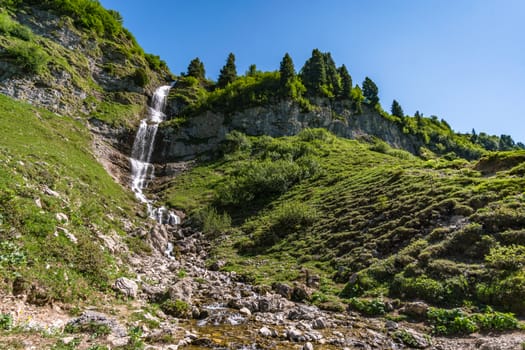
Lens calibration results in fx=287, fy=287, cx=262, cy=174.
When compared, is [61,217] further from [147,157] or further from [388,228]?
[147,157]

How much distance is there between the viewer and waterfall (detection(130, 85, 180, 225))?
34.0 m

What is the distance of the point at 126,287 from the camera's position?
1248 cm

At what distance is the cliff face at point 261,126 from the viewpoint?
2178 inches

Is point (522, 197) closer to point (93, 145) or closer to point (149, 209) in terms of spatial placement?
point (149, 209)

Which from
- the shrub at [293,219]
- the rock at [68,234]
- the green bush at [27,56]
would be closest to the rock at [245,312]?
the rock at [68,234]

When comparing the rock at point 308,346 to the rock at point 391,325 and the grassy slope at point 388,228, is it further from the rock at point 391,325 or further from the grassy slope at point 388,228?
the grassy slope at point 388,228

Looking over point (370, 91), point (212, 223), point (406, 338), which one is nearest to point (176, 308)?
point (406, 338)

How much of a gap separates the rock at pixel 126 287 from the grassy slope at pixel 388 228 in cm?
831

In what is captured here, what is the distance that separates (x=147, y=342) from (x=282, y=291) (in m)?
8.67

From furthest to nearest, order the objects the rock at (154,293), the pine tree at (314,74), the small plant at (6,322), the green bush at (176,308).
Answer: the pine tree at (314,74)
the rock at (154,293)
the green bush at (176,308)
the small plant at (6,322)

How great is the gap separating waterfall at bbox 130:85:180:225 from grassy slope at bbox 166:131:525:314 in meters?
3.31

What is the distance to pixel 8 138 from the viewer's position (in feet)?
68.7

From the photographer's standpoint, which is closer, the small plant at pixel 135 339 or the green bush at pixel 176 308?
the small plant at pixel 135 339

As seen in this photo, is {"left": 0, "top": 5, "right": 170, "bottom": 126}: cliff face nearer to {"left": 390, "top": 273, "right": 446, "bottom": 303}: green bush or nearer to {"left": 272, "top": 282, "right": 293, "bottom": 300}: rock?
{"left": 272, "top": 282, "right": 293, "bottom": 300}: rock
